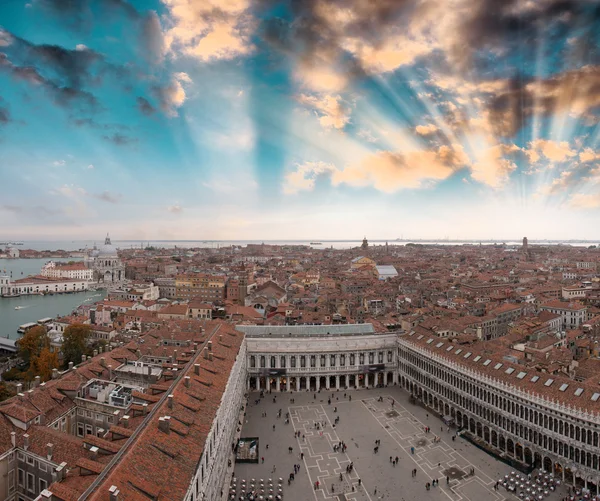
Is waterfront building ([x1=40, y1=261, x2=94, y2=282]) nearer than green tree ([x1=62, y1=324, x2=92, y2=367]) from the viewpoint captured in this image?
No

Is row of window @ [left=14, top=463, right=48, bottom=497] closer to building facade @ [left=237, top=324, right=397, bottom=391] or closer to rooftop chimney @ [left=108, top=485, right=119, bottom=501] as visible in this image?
rooftop chimney @ [left=108, top=485, right=119, bottom=501]

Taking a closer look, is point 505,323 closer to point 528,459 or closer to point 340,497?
point 528,459

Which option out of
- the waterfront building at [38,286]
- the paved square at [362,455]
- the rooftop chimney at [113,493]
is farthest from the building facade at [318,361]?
the waterfront building at [38,286]

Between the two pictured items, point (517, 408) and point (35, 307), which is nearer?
point (517, 408)

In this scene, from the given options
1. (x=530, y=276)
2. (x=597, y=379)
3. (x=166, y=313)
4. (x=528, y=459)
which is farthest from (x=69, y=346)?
(x=530, y=276)

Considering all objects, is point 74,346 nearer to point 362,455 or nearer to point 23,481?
point 23,481

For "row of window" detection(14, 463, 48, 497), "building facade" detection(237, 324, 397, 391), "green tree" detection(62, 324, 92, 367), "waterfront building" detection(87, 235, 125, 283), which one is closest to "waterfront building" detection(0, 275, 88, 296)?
"waterfront building" detection(87, 235, 125, 283)

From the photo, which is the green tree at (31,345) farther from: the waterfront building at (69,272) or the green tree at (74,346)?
the waterfront building at (69,272)

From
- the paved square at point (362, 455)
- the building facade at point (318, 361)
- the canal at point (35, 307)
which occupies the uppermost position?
the building facade at point (318, 361)

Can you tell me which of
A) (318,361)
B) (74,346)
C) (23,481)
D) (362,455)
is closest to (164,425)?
(23,481)
